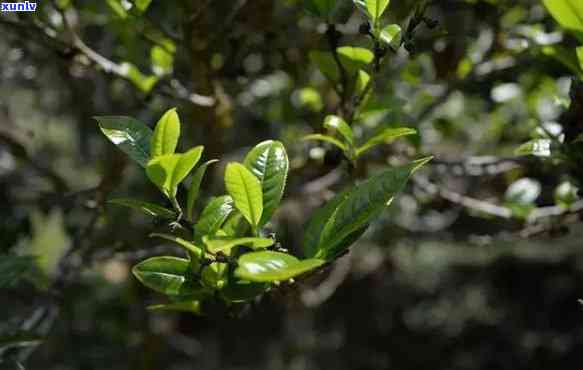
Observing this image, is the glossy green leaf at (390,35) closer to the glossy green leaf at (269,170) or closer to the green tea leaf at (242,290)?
the glossy green leaf at (269,170)

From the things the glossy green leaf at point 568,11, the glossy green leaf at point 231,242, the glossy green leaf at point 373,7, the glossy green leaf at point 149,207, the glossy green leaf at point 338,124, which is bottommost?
the glossy green leaf at point 231,242

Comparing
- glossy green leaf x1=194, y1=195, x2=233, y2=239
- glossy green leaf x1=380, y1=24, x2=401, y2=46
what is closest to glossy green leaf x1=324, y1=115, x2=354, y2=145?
glossy green leaf x1=380, y1=24, x2=401, y2=46

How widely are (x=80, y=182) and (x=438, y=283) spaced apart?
252cm

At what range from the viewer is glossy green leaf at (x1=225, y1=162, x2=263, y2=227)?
0.99 m

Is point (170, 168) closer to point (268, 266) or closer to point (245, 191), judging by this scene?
point (245, 191)

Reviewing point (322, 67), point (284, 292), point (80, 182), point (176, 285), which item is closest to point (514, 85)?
point (322, 67)

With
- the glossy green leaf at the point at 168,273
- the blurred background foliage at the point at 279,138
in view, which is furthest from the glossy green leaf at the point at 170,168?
the blurred background foliage at the point at 279,138

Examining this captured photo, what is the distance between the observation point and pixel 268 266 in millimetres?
889

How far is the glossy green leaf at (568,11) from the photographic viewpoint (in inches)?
42.6

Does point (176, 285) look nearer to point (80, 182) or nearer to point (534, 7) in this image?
point (534, 7)

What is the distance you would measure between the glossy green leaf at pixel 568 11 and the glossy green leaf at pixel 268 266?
55 cm

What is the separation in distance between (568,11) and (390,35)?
272mm

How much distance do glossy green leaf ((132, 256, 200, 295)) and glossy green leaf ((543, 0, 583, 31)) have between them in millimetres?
672

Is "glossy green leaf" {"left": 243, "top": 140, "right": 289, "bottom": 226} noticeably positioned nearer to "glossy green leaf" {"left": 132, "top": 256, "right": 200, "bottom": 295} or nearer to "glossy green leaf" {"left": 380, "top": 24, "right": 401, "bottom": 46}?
"glossy green leaf" {"left": 132, "top": 256, "right": 200, "bottom": 295}
